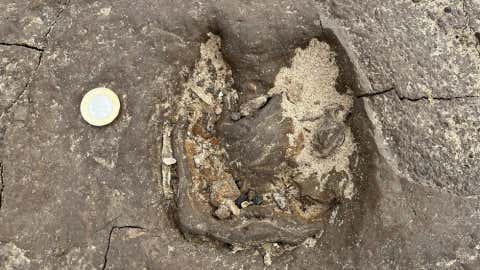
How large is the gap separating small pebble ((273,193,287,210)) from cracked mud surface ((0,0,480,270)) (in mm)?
191

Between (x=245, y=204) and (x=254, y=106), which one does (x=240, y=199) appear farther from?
(x=254, y=106)

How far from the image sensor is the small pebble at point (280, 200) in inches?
95.9

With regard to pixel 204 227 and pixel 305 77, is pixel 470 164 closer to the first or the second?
pixel 305 77

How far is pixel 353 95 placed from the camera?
238cm

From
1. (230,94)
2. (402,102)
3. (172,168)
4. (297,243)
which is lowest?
(297,243)

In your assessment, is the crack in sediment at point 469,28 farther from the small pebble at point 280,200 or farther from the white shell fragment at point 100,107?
the white shell fragment at point 100,107

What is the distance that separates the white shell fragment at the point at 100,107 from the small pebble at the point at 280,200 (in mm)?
862

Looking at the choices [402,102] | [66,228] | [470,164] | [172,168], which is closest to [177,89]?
[172,168]

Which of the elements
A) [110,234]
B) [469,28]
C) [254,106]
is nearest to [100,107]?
[110,234]

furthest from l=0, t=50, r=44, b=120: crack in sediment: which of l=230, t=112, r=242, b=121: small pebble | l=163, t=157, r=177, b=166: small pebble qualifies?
l=230, t=112, r=242, b=121: small pebble

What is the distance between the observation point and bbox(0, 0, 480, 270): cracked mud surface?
228 cm

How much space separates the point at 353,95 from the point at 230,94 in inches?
23.9

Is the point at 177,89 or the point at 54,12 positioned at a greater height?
the point at 54,12

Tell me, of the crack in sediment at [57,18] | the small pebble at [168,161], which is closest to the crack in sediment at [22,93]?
the crack in sediment at [57,18]
